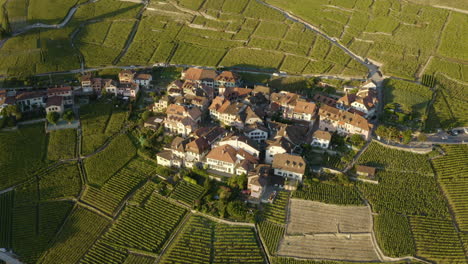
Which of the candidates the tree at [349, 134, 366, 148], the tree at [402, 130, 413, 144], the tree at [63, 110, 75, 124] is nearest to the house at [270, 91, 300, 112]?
the tree at [349, 134, 366, 148]

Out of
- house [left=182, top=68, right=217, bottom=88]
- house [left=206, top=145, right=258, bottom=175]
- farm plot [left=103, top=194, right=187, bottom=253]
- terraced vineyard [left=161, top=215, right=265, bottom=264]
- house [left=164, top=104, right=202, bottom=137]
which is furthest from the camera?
house [left=182, top=68, right=217, bottom=88]

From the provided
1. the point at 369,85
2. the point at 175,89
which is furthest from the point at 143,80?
the point at 369,85

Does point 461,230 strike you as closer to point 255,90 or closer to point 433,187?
point 433,187

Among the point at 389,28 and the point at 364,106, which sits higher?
the point at 389,28

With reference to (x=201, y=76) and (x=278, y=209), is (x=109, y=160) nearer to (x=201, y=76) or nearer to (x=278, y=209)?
(x=201, y=76)

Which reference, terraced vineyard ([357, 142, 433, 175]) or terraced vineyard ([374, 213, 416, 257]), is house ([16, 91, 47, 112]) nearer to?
terraced vineyard ([357, 142, 433, 175])

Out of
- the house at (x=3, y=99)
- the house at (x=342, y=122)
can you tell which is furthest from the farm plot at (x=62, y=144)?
the house at (x=342, y=122)

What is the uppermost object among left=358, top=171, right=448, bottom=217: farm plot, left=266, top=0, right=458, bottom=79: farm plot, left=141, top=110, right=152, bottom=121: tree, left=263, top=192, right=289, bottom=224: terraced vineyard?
left=266, top=0, right=458, bottom=79: farm plot
